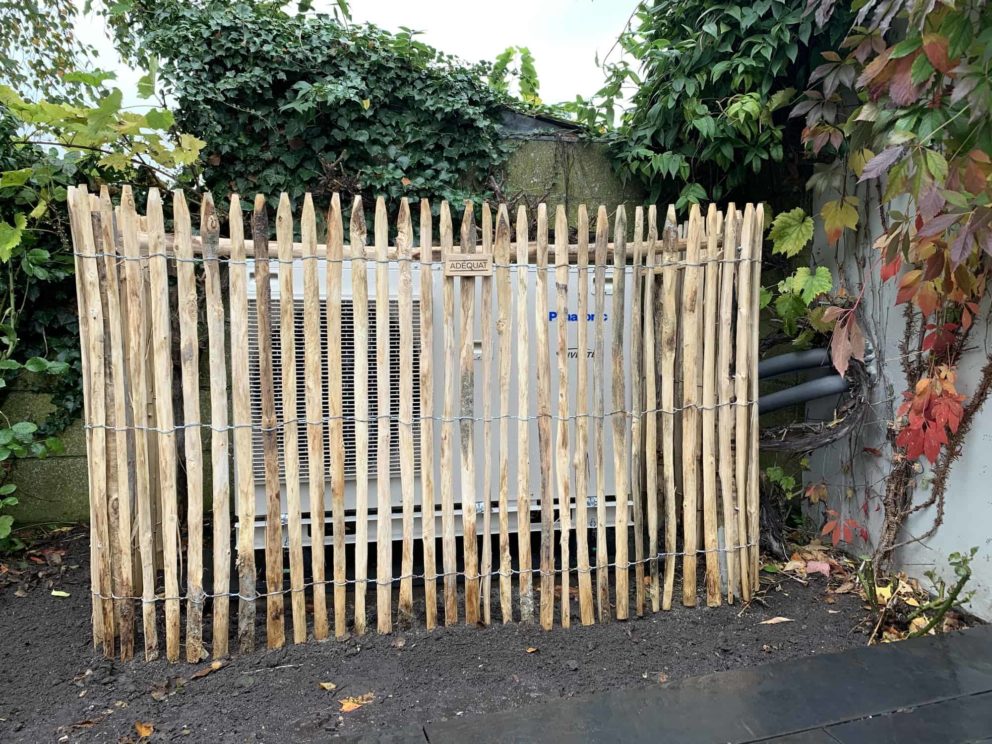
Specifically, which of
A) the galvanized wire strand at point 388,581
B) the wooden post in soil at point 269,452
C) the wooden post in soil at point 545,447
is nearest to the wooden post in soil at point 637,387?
the galvanized wire strand at point 388,581

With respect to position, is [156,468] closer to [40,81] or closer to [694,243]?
[694,243]

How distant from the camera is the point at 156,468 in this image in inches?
99.8

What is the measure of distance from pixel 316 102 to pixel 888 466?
355 centimetres

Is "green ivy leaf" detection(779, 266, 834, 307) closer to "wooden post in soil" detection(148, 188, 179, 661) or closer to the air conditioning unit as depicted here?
the air conditioning unit

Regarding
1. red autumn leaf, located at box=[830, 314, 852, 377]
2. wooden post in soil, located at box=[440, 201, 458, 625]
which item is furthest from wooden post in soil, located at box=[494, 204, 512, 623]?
red autumn leaf, located at box=[830, 314, 852, 377]

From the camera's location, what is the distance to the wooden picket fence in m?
2.24

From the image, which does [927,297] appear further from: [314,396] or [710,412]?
[314,396]

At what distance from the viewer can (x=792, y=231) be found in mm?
3273

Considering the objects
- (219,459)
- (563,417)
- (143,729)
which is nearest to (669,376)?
(563,417)

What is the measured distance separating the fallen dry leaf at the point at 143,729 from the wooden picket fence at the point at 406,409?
12.5 inches

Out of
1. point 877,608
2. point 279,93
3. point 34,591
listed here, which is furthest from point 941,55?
point 34,591

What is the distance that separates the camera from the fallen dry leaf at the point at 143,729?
1917mm

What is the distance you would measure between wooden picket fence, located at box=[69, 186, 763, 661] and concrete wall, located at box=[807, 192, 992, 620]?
0.85 m

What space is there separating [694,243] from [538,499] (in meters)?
1.34
